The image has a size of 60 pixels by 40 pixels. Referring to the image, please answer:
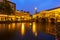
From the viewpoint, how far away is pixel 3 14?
201ft

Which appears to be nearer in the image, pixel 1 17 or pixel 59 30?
pixel 59 30

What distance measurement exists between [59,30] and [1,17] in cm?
5249

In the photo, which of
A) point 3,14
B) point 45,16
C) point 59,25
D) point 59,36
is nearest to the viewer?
point 59,25

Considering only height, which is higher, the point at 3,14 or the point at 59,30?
the point at 3,14

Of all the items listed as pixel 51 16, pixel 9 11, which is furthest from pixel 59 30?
pixel 9 11

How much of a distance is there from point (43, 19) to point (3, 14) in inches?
579

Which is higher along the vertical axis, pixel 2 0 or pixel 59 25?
pixel 2 0

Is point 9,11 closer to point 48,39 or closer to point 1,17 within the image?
point 1,17

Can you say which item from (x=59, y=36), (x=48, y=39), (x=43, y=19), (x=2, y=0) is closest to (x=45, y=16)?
(x=43, y=19)

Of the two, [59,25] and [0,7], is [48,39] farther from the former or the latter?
[0,7]

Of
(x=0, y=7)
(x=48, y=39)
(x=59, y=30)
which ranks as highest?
(x=0, y=7)

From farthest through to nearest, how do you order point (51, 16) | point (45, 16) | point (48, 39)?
point (45, 16), point (51, 16), point (48, 39)

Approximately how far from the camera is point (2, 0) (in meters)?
72.3

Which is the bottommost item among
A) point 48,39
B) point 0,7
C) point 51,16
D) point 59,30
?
point 48,39
